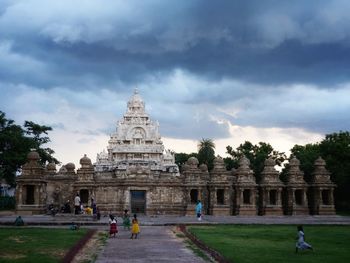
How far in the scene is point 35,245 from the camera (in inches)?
925

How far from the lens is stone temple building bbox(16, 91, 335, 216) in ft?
159

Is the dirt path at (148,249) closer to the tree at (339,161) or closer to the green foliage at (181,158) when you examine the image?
the tree at (339,161)

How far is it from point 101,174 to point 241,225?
18.5 metres

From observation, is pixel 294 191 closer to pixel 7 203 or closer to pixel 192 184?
pixel 192 184

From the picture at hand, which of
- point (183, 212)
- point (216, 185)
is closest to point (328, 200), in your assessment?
point (216, 185)

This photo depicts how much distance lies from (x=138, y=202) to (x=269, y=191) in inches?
541

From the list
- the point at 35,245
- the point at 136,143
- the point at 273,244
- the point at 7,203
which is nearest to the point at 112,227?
the point at 35,245

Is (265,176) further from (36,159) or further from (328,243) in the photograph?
(328,243)

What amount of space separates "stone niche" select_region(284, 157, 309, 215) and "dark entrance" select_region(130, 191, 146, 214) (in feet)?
48.9

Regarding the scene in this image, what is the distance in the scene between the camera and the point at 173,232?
3197 cm

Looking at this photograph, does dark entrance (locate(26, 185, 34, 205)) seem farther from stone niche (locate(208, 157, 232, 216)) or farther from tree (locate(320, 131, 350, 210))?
tree (locate(320, 131, 350, 210))

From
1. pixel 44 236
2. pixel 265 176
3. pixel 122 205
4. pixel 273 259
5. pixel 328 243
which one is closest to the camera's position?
pixel 273 259

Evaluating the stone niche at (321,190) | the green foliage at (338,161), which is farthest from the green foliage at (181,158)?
the stone niche at (321,190)

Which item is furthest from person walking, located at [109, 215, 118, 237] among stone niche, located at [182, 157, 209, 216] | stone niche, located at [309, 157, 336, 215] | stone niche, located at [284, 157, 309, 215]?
stone niche, located at [309, 157, 336, 215]
